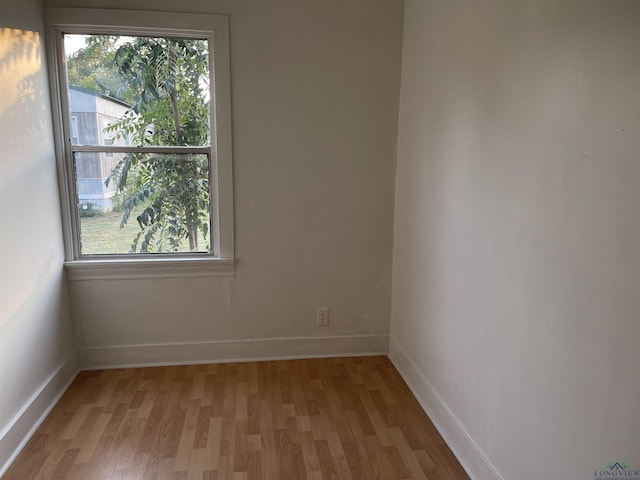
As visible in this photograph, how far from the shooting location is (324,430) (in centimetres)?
229

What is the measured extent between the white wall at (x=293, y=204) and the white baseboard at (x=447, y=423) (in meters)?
0.47

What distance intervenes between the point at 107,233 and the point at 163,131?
77 cm

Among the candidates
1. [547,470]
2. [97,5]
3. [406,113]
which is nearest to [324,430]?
[547,470]

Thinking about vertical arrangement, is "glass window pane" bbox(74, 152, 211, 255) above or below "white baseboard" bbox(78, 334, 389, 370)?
above

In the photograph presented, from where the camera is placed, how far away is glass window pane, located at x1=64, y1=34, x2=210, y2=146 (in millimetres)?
2674

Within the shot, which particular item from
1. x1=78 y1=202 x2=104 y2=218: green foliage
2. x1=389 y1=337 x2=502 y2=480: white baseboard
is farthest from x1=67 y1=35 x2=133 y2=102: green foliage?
x1=389 y1=337 x2=502 y2=480: white baseboard

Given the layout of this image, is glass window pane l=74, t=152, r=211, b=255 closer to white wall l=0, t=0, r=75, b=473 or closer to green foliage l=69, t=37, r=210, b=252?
green foliage l=69, t=37, r=210, b=252

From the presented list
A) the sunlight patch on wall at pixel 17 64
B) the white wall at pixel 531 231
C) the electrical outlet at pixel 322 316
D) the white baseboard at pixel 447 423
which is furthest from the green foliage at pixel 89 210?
the white baseboard at pixel 447 423

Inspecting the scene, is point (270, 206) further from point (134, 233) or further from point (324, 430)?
point (324, 430)

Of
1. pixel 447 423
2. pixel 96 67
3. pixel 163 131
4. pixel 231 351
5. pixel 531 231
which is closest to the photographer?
pixel 531 231

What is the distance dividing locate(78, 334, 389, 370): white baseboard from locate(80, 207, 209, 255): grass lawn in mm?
661

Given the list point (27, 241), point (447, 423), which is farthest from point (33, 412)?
point (447, 423)

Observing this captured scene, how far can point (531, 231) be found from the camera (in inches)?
61.0

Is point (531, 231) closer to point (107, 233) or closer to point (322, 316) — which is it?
point (322, 316)
